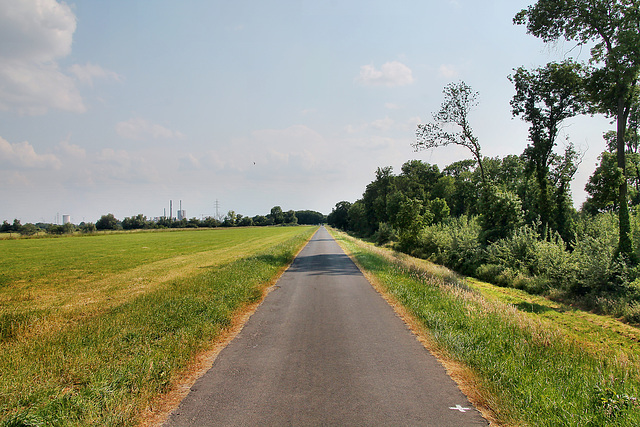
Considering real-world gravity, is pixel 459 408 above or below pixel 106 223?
below

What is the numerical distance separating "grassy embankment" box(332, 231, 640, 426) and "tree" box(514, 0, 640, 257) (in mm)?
9515

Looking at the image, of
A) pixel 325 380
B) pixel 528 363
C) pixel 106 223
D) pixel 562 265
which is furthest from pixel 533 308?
pixel 106 223

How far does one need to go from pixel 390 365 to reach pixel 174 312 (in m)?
5.73

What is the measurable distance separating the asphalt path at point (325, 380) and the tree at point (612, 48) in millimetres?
15206

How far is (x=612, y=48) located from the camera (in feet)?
56.6

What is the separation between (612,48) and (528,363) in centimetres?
Result: 1915

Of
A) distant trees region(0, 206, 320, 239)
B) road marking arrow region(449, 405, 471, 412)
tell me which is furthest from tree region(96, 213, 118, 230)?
→ road marking arrow region(449, 405, 471, 412)

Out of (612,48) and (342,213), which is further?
(342,213)

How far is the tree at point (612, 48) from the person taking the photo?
53.4 feet

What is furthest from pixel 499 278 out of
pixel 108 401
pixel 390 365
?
pixel 108 401

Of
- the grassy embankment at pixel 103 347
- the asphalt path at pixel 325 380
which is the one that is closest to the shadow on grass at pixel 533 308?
the asphalt path at pixel 325 380

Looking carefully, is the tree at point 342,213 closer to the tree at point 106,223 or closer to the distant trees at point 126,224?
the distant trees at point 126,224

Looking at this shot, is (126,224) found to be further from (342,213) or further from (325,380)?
(325,380)

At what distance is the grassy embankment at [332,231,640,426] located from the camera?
13.8 ft
